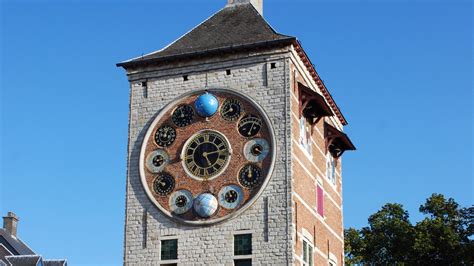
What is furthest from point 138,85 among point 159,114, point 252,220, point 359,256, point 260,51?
point 359,256

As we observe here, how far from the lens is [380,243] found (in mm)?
52125

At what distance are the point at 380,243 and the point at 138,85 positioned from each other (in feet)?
72.8

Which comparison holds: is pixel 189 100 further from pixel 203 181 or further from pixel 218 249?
pixel 218 249

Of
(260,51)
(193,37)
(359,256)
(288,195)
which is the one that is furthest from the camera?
(359,256)

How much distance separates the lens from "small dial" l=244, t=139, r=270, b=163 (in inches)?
1298

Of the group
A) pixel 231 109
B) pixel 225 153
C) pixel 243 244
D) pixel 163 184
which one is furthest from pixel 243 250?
pixel 231 109

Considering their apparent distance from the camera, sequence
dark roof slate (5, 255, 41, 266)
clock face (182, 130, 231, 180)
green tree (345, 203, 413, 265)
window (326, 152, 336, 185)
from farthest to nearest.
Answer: green tree (345, 203, 413, 265), dark roof slate (5, 255, 41, 266), window (326, 152, 336, 185), clock face (182, 130, 231, 180)

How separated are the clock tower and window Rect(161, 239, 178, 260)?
38 mm

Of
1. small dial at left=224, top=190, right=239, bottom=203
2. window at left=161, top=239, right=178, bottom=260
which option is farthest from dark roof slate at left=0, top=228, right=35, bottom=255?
small dial at left=224, top=190, right=239, bottom=203

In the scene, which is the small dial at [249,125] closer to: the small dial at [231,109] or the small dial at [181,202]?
the small dial at [231,109]

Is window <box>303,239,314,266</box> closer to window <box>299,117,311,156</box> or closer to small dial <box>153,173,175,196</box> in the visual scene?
window <box>299,117,311,156</box>

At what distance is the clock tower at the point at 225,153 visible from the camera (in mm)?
32281

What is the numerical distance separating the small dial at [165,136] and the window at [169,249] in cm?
387

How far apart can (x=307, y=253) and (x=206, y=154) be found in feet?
17.7
